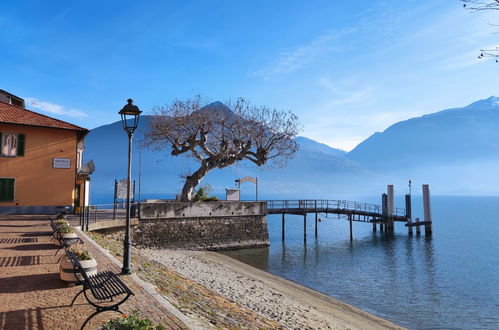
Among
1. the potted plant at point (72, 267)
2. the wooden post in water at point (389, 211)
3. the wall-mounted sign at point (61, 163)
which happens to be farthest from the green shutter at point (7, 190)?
the wooden post in water at point (389, 211)

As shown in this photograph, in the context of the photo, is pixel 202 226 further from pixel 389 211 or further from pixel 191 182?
pixel 389 211

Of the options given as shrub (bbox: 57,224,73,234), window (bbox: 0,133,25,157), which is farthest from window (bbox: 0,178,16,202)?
shrub (bbox: 57,224,73,234)

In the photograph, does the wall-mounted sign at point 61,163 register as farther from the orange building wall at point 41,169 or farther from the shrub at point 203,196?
the shrub at point 203,196

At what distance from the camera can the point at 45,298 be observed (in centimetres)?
691

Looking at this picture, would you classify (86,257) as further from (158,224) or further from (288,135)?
(288,135)

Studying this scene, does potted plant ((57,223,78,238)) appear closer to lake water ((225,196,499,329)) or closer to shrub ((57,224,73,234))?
shrub ((57,224,73,234))

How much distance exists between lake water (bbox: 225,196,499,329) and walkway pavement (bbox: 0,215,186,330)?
1039 cm

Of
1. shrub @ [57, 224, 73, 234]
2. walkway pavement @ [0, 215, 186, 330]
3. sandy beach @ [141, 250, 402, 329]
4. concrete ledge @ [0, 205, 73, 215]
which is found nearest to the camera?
walkway pavement @ [0, 215, 186, 330]

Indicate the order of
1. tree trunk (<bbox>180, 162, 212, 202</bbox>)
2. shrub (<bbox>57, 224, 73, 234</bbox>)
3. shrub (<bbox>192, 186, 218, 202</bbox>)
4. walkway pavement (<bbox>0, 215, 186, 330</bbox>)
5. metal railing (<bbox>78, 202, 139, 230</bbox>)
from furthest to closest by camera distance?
shrub (<bbox>192, 186, 218, 202</bbox>) < tree trunk (<bbox>180, 162, 212, 202</bbox>) < metal railing (<bbox>78, 202, 139, 230</bbox>) < shrub (<bbox>57, 224, 73, 234</bbox>) < walkway pavement (<bbox>0, 215, 186, 330</bbox>)

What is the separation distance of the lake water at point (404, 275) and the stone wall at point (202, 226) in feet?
3.90

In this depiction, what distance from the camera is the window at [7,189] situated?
902 inches

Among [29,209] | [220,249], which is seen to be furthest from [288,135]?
[29,209]

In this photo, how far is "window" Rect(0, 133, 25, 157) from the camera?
23062 millimetres

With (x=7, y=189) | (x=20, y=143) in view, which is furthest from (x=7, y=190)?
(x=20, y=143)
